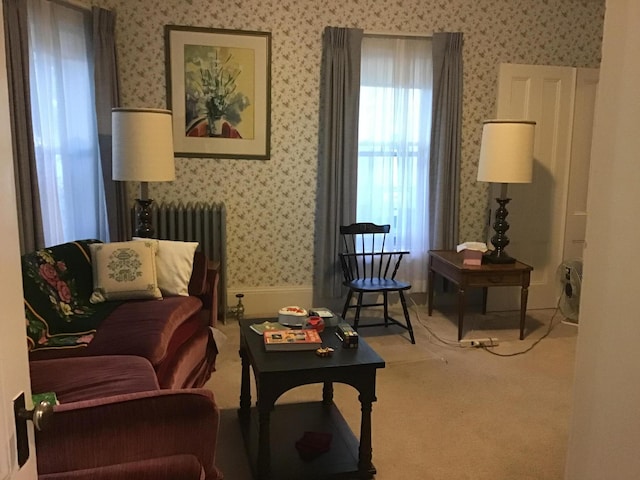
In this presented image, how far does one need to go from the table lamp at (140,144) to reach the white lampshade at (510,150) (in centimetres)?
226

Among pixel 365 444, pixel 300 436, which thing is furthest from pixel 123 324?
pixel 365 444

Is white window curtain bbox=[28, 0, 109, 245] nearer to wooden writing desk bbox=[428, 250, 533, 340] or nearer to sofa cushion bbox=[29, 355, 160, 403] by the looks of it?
sofa cushion bbox=[29, 355, 160, 403]

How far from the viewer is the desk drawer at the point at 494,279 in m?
3.98

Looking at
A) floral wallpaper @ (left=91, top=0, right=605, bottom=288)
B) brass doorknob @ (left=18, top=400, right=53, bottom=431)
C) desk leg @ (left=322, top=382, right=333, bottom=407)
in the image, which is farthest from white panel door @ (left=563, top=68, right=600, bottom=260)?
brass doorknob @ (left=18, top=400, right=53, bottom=431)

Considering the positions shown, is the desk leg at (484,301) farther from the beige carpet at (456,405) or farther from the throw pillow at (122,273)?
the throw pillow at (122,273)

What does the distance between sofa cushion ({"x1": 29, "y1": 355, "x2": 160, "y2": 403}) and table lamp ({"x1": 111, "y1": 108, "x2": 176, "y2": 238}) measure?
1.49 metres

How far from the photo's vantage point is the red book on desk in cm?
240

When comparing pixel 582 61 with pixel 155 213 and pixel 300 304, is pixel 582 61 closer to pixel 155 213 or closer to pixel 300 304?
pixel 300 304

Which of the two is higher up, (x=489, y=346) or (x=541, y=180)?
(x=541, y=180)

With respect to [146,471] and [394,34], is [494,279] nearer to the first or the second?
[394,34]

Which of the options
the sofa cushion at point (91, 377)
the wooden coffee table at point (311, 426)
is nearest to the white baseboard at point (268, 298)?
the wooden coffee table at point (311, 426)

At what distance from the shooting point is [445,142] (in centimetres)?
455

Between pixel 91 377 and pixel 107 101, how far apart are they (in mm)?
2497

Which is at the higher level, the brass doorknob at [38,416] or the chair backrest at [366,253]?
the brass doorknob at [38,416]
